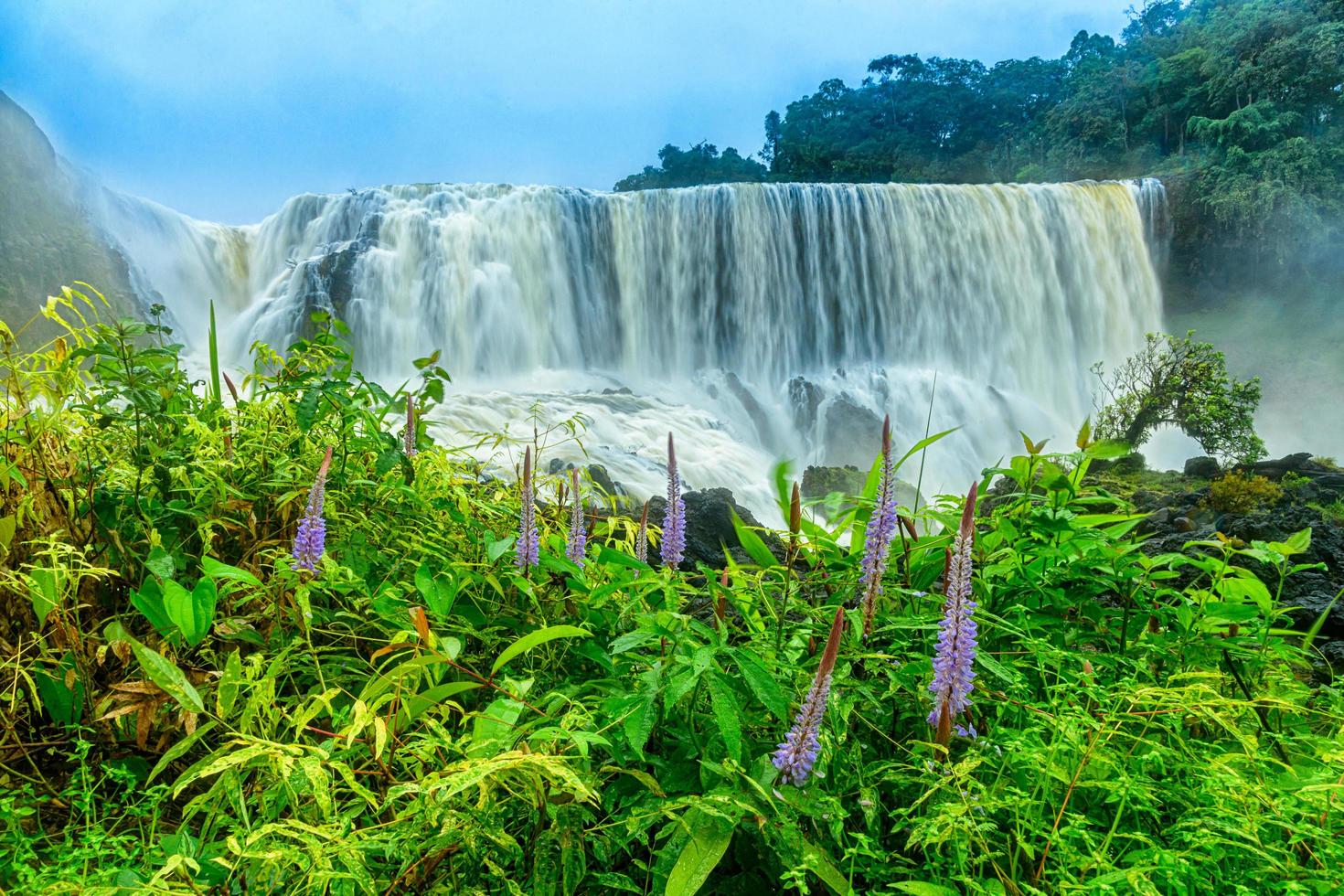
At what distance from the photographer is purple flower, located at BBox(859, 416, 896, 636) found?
3.02 ft

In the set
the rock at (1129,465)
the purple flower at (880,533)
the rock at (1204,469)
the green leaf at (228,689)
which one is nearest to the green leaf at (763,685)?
the purple flower at (880,533)

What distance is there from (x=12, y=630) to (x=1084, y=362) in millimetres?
19128

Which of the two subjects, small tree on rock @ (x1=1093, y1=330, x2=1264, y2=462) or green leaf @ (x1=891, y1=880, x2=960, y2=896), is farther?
small tree on rock @ (x1=1093, y1=330, x2=1264, y2=462)

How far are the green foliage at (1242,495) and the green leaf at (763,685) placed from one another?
7.86m

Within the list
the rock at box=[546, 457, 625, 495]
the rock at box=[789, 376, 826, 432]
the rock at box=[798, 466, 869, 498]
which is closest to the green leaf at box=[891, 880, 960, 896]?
the rock at box=[546, 457, 625, 495]

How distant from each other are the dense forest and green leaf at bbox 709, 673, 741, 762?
2411cm

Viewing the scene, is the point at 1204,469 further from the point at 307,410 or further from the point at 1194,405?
the point at 307,410

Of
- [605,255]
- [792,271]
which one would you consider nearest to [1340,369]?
[792,271]

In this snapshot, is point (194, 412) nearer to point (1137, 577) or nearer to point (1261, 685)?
point (1137, 577)

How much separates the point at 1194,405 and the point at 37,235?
2035 centimetres

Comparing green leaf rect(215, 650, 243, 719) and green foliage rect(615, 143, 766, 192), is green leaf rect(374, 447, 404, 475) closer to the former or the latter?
green leaf rect(215, 650, 243, 719)

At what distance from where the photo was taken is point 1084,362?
1711 centimetres

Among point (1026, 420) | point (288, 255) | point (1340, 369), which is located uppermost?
point (288, 255)

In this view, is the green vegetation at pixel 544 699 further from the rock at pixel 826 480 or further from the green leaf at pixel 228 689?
the rock at pixel 826 480
